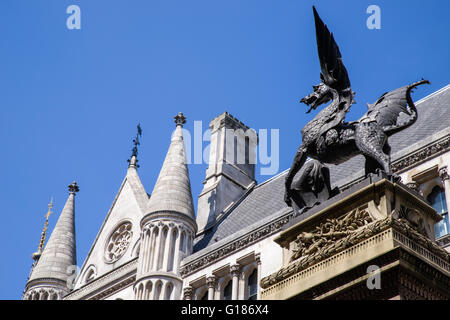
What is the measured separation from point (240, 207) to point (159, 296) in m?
7.04

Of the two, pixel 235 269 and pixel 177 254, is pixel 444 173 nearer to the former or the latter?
pixel 235 269

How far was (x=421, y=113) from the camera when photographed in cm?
3006

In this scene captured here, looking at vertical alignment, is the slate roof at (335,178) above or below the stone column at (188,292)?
above

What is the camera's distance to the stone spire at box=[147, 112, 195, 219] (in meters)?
31.4

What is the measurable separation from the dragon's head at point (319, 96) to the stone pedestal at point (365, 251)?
1967mm

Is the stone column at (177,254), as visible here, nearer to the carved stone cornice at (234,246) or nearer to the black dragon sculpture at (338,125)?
the carved stone cornice at (234,246)

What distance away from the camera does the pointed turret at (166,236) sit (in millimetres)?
29625

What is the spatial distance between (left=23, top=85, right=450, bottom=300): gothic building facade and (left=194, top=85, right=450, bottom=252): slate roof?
6cm

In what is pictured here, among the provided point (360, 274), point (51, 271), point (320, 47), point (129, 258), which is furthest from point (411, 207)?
point (51, 271)

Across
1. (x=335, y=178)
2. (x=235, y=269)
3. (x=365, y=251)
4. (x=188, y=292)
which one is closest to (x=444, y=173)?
(x=335, y=178)

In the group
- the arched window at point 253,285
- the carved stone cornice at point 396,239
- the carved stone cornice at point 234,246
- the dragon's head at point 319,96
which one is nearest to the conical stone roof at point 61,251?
the carved stone cornice at point 234,246

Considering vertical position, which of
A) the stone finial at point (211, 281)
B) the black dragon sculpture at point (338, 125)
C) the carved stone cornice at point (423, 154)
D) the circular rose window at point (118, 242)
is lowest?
the black dragon sculpture at point (338, 125)

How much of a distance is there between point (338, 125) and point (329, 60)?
1022 mm
